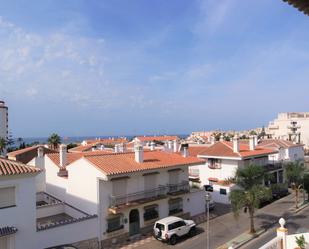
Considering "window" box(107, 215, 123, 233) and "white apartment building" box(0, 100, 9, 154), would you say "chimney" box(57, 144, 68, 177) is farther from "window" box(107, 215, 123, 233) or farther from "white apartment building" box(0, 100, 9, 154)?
"white apartment building" box(0, 100, 9, 154)

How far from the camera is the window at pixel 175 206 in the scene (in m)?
31.3

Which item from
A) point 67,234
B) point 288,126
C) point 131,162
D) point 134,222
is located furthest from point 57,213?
point 288,126

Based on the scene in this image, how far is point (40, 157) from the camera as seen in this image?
35938 mm

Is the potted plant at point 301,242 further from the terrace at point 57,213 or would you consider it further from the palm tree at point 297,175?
the palm tree at point 297,175

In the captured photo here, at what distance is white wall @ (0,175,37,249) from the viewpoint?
20547mm

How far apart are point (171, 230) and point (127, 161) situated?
7583 mm

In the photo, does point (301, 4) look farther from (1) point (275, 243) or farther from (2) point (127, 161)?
(2) point (127, 161)

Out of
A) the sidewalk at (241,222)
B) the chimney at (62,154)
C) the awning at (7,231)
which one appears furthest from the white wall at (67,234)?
the chimney at (62,154)

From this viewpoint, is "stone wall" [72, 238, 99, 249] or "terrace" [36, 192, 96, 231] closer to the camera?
"stone wall" [72, 238, 99, 249]

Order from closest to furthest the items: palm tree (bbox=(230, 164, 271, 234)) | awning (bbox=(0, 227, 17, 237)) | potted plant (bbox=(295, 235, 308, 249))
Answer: potted plant (bbox=(295, 235, 308, 249))
awning (bbox=(0, 227, 17, 237))
palm tree (bbox=(230, 164, 271, 234))

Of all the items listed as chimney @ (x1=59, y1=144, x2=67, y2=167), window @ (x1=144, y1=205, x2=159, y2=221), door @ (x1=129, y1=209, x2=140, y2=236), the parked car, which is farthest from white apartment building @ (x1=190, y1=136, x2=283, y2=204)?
chimney @ (x1=59, y1=144, x2=67, y2=167)

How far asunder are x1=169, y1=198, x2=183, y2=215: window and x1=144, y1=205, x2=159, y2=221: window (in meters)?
1.98

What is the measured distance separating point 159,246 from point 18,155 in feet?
95.2

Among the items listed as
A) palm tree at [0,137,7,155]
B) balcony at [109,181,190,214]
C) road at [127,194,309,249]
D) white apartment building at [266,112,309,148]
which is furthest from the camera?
white apartment building at [266,112,309,148]
